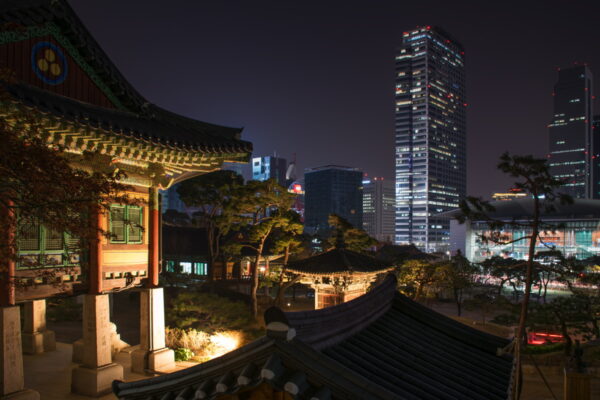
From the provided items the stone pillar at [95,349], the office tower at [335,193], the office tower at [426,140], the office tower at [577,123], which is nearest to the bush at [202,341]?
the stone pillar at [95,349]

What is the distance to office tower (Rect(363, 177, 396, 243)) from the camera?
185375 millimetres

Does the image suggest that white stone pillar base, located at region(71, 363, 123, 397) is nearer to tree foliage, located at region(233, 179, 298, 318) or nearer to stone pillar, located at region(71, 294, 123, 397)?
stone pillar, located at region(71, 294, 123, 397)

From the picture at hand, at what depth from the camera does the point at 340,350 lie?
18.3ft

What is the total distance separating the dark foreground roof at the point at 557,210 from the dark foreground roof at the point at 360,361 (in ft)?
192

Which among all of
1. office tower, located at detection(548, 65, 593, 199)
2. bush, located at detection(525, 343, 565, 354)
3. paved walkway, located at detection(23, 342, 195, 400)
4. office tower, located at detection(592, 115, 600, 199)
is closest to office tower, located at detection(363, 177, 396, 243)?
office tower, located at detection(548, 65, 593, 199)

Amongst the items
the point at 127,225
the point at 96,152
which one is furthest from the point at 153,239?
the point at 96,152

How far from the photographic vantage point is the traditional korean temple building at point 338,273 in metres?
20.4

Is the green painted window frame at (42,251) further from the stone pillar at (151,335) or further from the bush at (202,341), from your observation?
the bush at (202,341)

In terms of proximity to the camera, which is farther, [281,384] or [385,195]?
[385,195]

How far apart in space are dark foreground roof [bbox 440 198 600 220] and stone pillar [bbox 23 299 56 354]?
2212 inches

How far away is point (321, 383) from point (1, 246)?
Answer: 6.36 meters

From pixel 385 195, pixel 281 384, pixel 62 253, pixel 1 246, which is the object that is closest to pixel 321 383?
pixel 281 384

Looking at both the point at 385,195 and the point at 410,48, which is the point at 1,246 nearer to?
the point at 410,48

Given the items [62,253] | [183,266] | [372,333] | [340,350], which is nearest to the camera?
[340,350]
